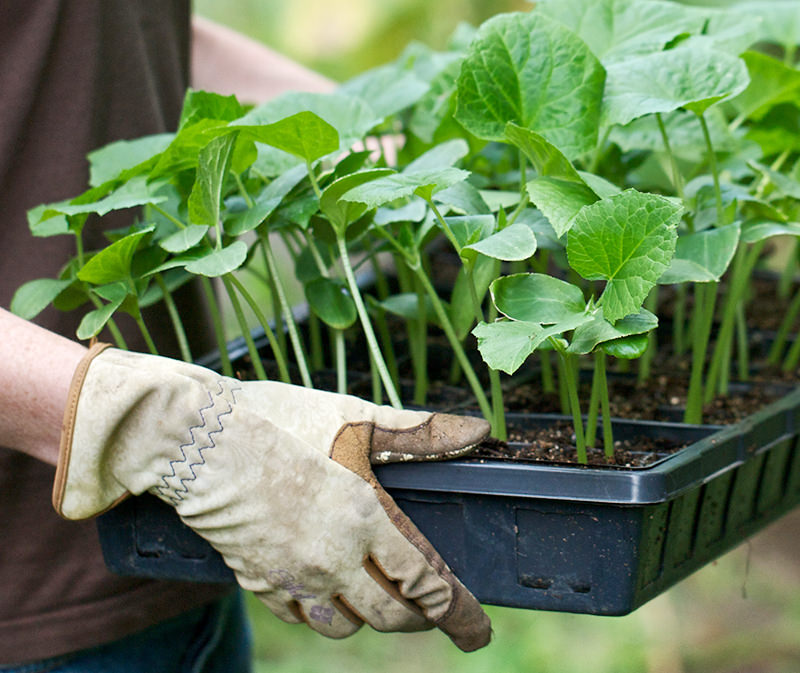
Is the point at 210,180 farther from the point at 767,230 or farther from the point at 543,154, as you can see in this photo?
the point at 767,230

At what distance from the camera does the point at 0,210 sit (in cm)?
77

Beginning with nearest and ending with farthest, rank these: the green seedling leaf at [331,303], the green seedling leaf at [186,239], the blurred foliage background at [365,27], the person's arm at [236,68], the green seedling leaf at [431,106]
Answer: the green seedling leaf at [186,239], the green seedling leaf at [331,303], the green seedling leaf at [431,106], the person's arm at [236,68], the blurred foliage background at [365,27]

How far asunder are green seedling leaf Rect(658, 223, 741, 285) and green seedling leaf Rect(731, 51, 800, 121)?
0.19 metres

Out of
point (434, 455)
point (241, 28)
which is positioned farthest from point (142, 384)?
point (241, 28)

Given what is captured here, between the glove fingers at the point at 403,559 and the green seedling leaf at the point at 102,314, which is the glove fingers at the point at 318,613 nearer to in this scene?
the glove fingers at the point at 403,559

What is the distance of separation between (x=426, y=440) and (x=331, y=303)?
192mm

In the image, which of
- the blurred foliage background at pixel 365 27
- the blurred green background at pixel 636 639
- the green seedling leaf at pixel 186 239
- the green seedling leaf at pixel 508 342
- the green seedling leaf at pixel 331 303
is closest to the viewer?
the green seedling leaf at pixel 508 342

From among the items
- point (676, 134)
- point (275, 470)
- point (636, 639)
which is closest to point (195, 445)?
point (275, 470)

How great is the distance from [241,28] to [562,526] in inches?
146

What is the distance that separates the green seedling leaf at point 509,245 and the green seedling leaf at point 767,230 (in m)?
0.19

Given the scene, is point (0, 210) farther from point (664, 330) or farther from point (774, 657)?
point (774, 657)

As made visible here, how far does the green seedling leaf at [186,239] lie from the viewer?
0.59 m

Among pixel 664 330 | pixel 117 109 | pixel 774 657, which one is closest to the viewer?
pixel 117 109

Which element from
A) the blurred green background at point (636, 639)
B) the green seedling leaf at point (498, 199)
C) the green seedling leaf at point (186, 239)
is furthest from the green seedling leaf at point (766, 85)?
Answer: the blurred green background at point (636, 639)
